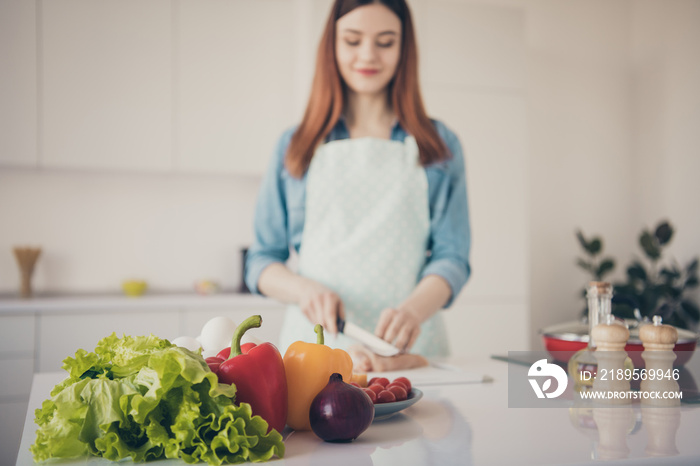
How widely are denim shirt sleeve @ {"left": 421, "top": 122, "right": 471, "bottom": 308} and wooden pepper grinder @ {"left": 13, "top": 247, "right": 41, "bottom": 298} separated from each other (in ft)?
7.06

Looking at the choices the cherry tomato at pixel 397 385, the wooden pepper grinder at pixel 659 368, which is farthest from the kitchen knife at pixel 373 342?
the wooden pepper grinder at pixel 659 368

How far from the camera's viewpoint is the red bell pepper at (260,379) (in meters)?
0.66

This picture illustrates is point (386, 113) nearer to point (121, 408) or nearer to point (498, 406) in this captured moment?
point (498, 406)

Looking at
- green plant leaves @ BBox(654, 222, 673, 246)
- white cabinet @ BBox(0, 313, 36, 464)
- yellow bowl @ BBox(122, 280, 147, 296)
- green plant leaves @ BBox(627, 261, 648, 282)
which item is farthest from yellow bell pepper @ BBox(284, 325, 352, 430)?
green plant leaves @ BBox(627, 261, 648, 282)

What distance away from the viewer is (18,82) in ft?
9.34

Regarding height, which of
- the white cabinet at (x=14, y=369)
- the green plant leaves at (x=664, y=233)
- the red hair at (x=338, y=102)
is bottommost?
the white cabinet at (x=14, y=369)

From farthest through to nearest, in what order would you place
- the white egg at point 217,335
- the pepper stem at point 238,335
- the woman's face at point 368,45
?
the woman's face at point 368,45
the white egg at point 217,335
the pepper stem at point 238,335

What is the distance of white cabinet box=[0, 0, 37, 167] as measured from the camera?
2.82m

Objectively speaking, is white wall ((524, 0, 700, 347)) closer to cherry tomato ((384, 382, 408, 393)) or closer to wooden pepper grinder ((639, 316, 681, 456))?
wooden pepper grinder ((639, 316, 681, 456))

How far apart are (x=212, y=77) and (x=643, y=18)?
2.73 m

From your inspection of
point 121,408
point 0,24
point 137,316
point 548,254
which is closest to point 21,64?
point 0,24

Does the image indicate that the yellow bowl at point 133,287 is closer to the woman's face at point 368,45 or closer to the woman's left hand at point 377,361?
the woman's face at point 368,45

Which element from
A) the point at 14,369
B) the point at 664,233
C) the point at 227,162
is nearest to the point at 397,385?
the point at 14,369

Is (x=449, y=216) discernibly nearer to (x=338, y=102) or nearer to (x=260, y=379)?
(x=338, y=102)
